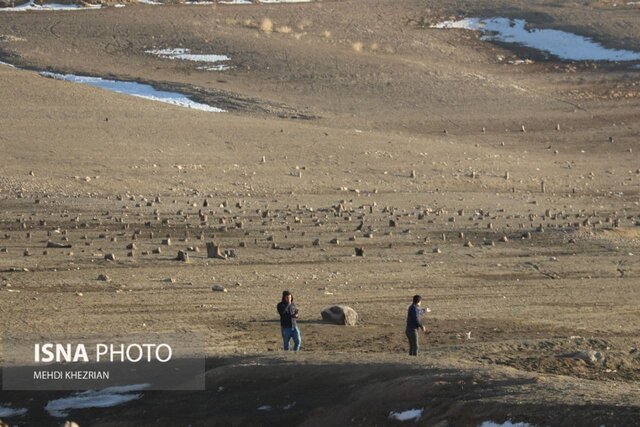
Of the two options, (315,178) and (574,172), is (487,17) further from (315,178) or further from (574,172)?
(315,178)

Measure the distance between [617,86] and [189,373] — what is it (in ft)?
118

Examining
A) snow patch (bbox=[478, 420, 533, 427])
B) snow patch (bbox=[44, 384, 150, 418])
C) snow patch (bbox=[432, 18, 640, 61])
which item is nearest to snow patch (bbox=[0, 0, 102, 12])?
snow patch (bbox=[432, 18, 640, 61])

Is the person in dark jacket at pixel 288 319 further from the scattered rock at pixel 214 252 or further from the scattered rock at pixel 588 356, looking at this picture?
the scattered rock at pixel 214 252

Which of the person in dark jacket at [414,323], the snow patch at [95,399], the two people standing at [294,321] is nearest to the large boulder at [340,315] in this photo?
the two people standing at [294,321]

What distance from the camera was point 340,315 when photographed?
66.8 ft

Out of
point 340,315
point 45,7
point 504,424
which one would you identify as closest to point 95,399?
point 504,424

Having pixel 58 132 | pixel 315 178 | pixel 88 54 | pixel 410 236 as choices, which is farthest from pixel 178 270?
pixel 88 54

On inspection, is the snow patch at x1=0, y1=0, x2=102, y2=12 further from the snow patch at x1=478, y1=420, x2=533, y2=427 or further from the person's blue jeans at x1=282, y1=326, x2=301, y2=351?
the snow patch at x1=478, y1=420, x2=533, y2=427

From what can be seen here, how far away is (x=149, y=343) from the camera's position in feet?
61.2

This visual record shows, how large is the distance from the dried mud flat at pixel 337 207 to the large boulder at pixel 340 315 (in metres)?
0.27

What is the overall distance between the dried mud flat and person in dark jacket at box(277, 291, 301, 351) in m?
0.53

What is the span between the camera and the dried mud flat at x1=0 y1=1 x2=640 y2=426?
52.1ft

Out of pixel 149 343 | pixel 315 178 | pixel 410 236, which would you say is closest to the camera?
pixel 149 343

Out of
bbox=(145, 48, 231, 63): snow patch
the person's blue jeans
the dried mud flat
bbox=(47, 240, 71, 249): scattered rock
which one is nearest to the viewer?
the dried mud flat
